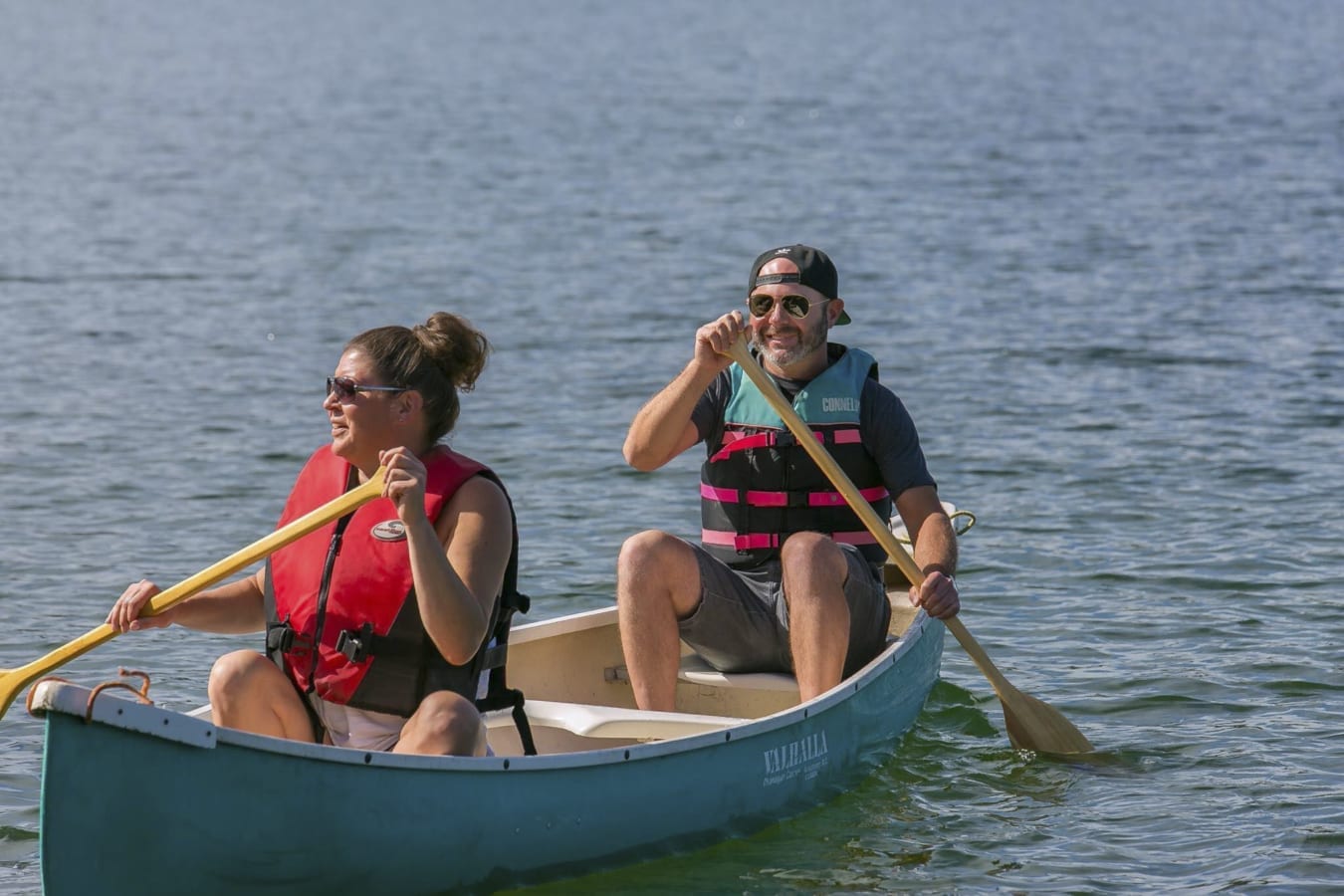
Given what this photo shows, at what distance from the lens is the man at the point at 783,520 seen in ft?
17.6

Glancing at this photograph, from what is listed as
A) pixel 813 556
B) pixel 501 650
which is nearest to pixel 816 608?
pixel 813 556

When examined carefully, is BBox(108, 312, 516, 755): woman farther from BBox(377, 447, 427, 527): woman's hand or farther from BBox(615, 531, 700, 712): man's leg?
BBox(615, 531, 700, 712): man's leg

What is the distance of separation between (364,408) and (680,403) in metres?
1.13

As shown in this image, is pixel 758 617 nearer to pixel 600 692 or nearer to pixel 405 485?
pixel 600 692

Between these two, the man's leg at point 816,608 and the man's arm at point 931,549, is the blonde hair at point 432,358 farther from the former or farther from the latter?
the man's arm at point 931,549

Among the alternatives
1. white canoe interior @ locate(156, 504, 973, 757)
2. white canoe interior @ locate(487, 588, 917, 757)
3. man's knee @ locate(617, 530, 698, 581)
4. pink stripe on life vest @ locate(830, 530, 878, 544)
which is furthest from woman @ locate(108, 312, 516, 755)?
pink stripe on life vest @ locate(830, 530, 878, 544)

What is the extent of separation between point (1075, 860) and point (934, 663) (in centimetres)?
103

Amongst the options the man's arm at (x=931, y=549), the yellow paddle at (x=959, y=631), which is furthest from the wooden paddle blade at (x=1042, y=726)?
the man's arm at (x=931, y=549)

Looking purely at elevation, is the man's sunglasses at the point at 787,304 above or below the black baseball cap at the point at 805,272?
below

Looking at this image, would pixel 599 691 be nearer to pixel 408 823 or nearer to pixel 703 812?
pixel 703 812

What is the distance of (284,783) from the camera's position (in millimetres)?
4117

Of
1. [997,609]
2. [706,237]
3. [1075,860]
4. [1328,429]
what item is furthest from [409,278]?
[1075,860]

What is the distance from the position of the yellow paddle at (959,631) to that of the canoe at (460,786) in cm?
21

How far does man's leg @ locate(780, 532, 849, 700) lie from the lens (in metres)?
5.32
